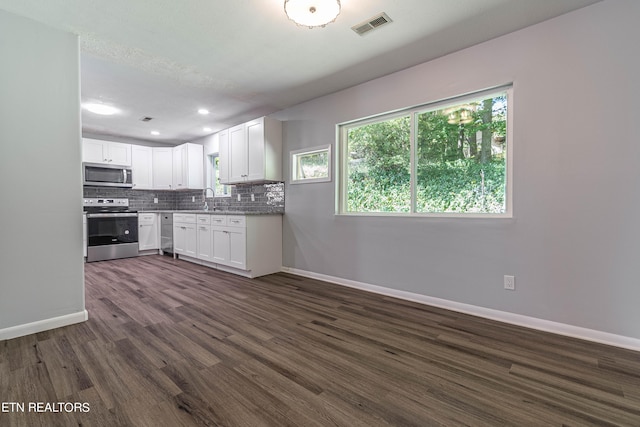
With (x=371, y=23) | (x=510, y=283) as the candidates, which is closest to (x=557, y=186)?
(x=510, y=283)

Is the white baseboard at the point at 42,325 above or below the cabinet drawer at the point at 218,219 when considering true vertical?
below

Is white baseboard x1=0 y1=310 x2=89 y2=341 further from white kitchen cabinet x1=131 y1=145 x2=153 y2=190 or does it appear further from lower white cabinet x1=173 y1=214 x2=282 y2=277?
white kitchen cabinet x1=131 y1=145 x2=153 y2=190

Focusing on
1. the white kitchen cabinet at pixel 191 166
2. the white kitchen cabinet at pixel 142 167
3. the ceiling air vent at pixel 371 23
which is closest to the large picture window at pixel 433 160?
the ceiling air vent at pixel 371 23

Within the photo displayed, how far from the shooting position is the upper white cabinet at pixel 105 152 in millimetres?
5359

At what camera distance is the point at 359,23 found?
2352 millimetres

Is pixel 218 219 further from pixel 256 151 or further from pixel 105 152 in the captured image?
pixel 105 152

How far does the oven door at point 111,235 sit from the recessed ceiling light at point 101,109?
182 cm

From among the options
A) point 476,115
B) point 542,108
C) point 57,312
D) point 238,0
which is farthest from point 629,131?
point 57,312

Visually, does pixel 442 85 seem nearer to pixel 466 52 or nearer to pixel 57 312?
pixel 466 52

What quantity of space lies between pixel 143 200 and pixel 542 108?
23.5 feet

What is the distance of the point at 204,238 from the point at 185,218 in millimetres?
785

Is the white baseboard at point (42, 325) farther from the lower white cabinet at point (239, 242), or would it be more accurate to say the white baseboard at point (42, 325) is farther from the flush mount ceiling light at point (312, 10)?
the flush mount ceiling light at point (312, 10)

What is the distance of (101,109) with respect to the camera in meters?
4.27

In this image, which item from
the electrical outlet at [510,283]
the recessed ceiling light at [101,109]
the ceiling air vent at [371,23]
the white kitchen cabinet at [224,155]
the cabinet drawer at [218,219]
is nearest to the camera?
the ceiling air vent at [371,23]
